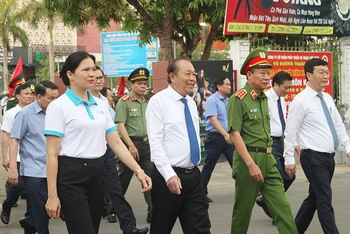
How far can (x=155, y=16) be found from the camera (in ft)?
69.9

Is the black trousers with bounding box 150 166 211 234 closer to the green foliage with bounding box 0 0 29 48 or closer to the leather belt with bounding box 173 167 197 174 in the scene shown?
the leather belt with bounding box 173 167 197 174

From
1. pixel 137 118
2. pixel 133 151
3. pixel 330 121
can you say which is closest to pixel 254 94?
pixel 330 121

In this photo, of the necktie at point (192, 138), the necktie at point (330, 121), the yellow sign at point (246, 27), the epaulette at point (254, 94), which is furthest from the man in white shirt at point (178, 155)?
the yellow sign at point (246, 27)

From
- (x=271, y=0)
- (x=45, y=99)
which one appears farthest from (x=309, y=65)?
(x=271, y=0)

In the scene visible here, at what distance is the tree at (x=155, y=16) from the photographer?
67.4 feet

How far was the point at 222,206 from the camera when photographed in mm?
10461

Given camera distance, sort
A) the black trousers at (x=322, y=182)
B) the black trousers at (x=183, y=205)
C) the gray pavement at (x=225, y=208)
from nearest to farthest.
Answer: the black trousers at (x=183, y=205)
the black trousers at (x=322, y=182)
the gray pavement at (x=225, y=208)

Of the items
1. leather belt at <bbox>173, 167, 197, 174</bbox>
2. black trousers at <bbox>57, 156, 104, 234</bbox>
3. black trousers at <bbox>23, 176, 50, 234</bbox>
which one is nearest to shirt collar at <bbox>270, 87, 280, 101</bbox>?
black trousers at <bbox>23, 176, 50, 234</bbox>

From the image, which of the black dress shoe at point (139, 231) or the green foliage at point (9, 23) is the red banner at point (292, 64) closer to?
the black dress shoe at point (139, 231)

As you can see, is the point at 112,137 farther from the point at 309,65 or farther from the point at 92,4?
the point at 92,4

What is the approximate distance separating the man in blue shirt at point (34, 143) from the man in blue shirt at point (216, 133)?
11.2 ft

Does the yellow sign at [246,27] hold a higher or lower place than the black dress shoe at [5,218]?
higher

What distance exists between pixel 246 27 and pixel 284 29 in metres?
1.41

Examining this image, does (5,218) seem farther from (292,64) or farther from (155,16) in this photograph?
(155,16)
